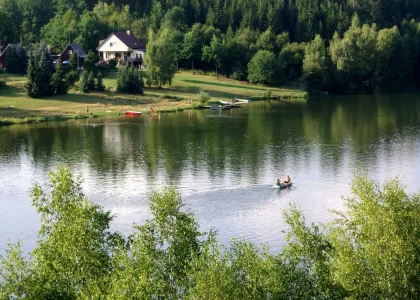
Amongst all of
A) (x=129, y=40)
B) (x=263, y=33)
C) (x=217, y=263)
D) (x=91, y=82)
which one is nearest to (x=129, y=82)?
(x=91, y=82)

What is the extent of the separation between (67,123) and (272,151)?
30.4 metres

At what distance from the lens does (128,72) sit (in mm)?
98125

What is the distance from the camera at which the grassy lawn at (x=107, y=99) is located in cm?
8644

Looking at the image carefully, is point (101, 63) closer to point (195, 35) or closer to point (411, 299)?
point (195, 35)

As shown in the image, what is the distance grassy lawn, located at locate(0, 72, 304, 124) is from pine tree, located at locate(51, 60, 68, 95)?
3.65ft

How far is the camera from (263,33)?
127m

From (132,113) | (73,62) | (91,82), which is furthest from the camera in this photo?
(73,62)

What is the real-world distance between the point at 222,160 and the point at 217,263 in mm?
34326

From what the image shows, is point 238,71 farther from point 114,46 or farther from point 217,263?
point 217,263

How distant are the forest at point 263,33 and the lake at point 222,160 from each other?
26.7 metres

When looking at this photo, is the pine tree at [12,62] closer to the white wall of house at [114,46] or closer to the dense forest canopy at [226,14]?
the white wall of house at [114,46]

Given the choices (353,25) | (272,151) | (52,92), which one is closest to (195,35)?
(353,25)

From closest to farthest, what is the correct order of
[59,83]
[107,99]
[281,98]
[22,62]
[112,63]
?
[59,83], [107,99], [22,62], [281,98], [112,63]

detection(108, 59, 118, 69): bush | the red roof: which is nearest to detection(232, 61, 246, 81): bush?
the red roof
